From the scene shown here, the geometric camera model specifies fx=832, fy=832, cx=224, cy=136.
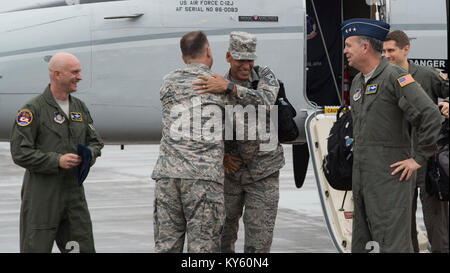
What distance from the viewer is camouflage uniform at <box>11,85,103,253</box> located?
5312mm

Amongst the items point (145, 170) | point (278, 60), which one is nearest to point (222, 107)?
point (278, 60)

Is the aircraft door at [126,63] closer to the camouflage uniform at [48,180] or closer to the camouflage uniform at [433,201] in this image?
the camouflage uniform at [48,180]

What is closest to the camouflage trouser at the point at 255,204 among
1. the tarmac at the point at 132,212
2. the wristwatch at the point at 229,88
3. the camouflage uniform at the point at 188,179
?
the camouflage uniform at the point at 188,179

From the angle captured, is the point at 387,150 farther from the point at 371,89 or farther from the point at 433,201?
the point at 433,201

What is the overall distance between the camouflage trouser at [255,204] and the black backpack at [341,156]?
0.49 metres

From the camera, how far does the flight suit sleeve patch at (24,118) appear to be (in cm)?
534

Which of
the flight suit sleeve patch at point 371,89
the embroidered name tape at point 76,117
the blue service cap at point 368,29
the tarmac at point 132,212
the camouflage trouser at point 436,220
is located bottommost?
the tarmac at point 132,212

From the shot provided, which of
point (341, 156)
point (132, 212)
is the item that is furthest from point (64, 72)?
point (132, 212)

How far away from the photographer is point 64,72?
5.45m

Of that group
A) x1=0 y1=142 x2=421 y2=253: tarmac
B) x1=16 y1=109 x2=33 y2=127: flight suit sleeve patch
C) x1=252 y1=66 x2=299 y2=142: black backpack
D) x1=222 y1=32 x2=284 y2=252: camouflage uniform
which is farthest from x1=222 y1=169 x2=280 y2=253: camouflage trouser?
x1=0 y1=142 x2=421 y2=253: tarmac

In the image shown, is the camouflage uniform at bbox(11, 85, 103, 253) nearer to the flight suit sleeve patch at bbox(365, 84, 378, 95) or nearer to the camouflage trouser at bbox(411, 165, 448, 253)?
the flight suit sleeve patch at bbox(365, 84, 378, 95)

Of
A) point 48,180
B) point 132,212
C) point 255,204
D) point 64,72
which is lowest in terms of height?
point 132,212

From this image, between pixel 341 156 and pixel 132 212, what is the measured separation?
5.33 meters

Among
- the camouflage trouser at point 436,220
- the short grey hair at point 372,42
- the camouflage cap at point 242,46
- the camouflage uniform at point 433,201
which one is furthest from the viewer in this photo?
the camouflage trouser at point 436,220
